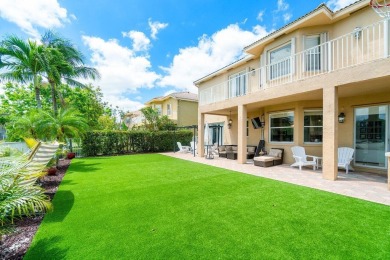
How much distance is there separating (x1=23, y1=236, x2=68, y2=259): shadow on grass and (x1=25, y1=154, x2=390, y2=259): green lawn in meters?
0.02

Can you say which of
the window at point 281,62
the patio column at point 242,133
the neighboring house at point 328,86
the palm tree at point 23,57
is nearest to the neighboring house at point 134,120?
the palm tree at point 23,57

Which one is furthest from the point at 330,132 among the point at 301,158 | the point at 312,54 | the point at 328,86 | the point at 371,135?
the point at 312,54

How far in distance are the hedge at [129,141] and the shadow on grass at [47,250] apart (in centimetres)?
1357

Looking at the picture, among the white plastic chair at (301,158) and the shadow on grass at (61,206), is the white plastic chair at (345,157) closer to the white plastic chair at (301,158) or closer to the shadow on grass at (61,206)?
the white plastic chair at (301,158)

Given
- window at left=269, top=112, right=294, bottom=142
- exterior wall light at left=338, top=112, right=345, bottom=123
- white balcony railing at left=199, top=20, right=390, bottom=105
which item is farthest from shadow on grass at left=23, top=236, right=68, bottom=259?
exterior wall light at left=338, top=112, right=345, bottom=123

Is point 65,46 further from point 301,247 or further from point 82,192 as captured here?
point 301,247

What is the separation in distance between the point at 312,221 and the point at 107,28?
19156 millimetres

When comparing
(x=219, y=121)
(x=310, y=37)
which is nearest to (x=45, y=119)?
(x=219, y=121)

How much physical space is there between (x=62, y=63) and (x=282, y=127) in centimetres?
1668

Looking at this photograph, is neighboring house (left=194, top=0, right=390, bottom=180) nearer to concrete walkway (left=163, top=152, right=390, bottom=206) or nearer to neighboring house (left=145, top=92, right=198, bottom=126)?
concrete walkway (left=163, top=152, right=390, bottom=206)

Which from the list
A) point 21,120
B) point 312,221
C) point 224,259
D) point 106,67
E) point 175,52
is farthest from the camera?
point 175,52

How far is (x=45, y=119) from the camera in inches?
394

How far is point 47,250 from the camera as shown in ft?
10.6

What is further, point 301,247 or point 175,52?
point 175,52
